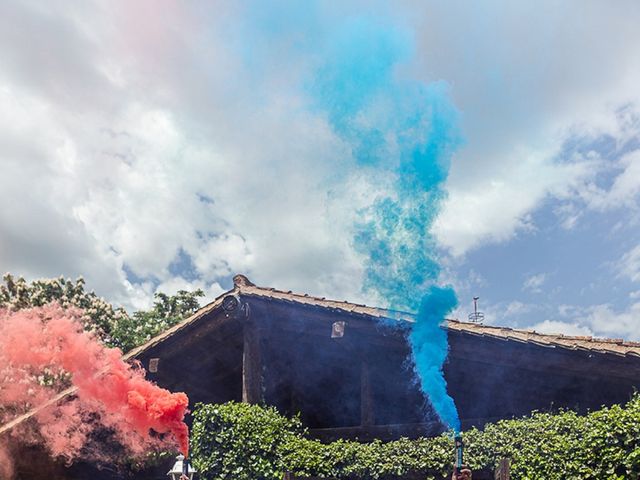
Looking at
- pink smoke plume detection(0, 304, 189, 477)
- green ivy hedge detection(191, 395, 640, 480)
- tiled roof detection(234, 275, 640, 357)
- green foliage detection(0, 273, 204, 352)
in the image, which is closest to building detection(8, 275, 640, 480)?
tiled roof detection(234, 275, 640, 357)

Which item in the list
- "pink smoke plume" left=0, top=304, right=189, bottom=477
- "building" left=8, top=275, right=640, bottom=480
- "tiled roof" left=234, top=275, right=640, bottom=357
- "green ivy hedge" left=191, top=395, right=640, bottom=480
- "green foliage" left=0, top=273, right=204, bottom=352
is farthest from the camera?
"green foliage" left=0, top=273, right=204, bottom=352

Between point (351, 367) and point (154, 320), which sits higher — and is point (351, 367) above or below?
below

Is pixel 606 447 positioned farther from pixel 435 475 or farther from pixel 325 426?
pixel 325 426

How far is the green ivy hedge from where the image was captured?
6348mm

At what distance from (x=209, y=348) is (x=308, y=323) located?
2457mm

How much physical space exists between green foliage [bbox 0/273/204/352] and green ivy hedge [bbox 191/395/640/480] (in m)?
16.1

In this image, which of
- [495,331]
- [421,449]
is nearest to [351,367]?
[421,449]

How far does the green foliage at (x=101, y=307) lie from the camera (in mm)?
23422

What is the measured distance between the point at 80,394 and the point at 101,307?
18.8m

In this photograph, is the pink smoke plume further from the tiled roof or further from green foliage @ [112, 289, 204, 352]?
green foliage @ [112, 289, 204, 352]

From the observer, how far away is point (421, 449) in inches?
306

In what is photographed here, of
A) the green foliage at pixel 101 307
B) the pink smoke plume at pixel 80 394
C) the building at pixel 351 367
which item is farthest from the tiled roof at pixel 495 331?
the green foliage at pixel 101 307

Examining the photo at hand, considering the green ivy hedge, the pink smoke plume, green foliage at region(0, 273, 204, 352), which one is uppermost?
green foliage at region(0, 273, 204, 352)

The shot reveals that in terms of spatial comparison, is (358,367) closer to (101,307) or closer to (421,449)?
(421,449)
